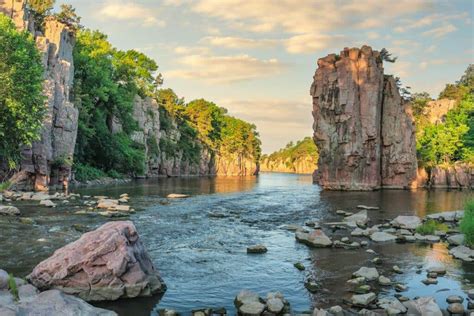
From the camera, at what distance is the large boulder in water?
37.5 feet

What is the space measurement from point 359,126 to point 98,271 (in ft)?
185

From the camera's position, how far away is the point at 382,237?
21203 mm

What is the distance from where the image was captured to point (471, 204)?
21109mm

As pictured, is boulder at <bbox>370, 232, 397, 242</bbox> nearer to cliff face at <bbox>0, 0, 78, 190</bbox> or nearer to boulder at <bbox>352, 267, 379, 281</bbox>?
boulder at <bbox>352, 267, 379, 281</bbox>

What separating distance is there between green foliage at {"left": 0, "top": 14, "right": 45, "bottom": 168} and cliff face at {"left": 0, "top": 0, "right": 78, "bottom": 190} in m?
4.57

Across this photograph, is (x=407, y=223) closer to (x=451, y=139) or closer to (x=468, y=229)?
(x=468, y=229)

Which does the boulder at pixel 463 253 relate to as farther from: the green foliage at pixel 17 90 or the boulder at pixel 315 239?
the green foliage at pixel 17 90

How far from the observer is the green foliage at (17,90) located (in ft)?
105

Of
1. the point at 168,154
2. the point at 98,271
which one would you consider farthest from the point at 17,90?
the point at 168,154

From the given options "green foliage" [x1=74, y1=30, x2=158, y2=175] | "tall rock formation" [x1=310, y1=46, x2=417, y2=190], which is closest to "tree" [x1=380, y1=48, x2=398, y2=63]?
"tall rock formation" [x1=310, y1=46, x2=417, y2=190]

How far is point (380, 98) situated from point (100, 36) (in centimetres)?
4994

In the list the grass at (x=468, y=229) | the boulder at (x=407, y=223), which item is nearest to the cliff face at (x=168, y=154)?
the boulder at (x=407, y=223)

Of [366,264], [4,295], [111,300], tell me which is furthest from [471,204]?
[4,295]

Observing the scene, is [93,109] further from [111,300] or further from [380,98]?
[111,300]
